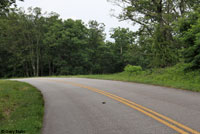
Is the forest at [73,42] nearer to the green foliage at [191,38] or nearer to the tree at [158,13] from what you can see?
the tree at [158,13]

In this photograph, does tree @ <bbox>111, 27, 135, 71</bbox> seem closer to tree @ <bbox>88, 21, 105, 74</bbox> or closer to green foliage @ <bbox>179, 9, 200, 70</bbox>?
tree @ <bbox>88, 21, 105, 74</bbox>

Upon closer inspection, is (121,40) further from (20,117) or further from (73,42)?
(20,117)

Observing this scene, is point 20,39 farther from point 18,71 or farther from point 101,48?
point 101,48

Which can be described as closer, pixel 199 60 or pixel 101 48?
pixel 199 60

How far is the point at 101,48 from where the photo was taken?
1890 inches

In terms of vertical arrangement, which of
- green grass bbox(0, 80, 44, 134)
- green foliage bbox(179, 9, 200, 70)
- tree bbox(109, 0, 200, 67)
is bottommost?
green grass bbox(0, 80, 44, 134)

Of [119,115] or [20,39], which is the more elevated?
[20,39]

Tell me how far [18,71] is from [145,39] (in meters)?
38.3

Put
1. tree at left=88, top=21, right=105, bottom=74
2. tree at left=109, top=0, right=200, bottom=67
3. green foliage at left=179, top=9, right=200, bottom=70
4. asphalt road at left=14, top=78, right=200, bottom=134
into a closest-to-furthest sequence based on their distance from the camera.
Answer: asphalt road at left=14, top=78, right=200, bottom=134 < green foliage at left=179, top=9, right=200, bottom=70 < tree at left=109, top=0, right=200, bottom=67 < tree at left=88, top=21, right=105, bottom=74

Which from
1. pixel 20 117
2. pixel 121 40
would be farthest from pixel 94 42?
pixel 20 117

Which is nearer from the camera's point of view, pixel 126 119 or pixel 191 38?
pixel 126 119

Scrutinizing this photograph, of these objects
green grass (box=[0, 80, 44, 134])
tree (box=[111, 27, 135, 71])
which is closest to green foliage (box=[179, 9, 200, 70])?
green grass (box=[0, 80, 44, 134])

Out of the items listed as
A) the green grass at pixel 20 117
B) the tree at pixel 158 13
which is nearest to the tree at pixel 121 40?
the tree at pixel 158 13

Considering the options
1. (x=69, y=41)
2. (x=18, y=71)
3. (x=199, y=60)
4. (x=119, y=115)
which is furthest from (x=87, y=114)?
(x=18, y=71)
